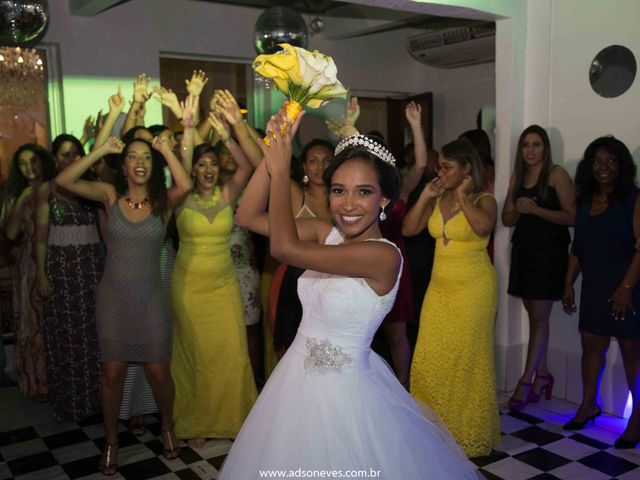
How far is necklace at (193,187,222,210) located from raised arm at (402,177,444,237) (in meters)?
1.04

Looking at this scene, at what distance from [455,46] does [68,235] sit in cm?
417

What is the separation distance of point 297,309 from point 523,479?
1.39 m

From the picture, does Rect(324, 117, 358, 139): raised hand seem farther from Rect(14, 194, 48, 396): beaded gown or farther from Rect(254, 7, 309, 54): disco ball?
Rect(14, 194, 48, 396): beaded gown

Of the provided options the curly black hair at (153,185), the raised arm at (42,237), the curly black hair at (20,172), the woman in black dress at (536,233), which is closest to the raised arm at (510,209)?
the woman in black dress at (536,233)

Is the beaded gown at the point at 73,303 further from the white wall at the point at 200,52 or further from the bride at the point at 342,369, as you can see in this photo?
the bride at the point at 342,369

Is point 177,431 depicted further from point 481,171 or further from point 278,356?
point 481,171

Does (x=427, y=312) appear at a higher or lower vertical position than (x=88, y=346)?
higher

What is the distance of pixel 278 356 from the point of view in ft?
12.6

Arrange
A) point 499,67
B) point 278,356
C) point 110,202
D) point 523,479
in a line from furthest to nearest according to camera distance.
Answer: point 499,67 < point 278,356 < point 110,202 < point 523,479

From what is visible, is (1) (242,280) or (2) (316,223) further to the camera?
(1) (242,280)

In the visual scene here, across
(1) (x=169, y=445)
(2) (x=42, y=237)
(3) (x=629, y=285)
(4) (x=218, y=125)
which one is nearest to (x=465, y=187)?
(3) (x=629, y=285)

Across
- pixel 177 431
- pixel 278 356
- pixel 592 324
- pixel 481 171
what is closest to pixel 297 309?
pixel 278 356

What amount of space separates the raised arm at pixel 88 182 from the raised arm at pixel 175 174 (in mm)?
238

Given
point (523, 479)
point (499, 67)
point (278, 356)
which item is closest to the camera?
point (523, 479)
